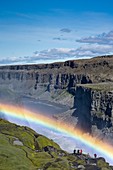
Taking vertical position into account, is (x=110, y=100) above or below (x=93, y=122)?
above

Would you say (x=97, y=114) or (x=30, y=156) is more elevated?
(x=30, y=156)

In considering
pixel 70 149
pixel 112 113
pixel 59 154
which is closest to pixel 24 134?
pixel 59 154

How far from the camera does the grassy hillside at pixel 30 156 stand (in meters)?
49.5

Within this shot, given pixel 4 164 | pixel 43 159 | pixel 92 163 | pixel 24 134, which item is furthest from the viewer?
pixel 24 134

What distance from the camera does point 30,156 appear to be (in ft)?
185

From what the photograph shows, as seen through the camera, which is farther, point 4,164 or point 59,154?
point 59,154

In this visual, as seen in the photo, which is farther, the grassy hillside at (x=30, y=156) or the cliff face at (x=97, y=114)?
Result: the cliff face at (x=97, y=114)

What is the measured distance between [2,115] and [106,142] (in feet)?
118

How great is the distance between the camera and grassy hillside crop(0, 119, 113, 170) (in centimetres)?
4953

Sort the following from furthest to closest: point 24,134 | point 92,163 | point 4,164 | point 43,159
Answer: point 24,134, point 92,163, point 43,159, point 4,164

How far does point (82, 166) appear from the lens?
55625mm

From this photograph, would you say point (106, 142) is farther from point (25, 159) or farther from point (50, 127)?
point (25, 159)

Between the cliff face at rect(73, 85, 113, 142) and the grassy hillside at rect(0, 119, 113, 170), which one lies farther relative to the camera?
the cliff face at rect(73, 85, 113, 142)

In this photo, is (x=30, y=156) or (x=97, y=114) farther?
(x=97, y=114)
